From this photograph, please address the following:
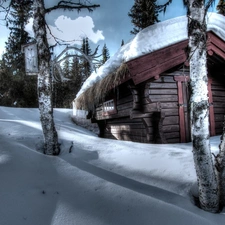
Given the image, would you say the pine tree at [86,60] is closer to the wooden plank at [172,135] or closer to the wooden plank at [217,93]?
the wooden plank at [172,135]

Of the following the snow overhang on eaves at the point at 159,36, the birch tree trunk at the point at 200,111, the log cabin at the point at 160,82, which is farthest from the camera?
the log cabin at the point at 160,82

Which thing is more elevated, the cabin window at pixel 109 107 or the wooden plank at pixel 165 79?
the wooden plank at pixel 165 79

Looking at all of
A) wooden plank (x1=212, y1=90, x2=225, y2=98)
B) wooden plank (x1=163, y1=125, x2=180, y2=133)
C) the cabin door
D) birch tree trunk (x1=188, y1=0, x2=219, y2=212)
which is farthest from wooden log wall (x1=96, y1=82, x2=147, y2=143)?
birch tree trunk (x1=188, y1=0, x2=219, y2=212)

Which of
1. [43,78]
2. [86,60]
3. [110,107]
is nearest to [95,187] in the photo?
[43,78]

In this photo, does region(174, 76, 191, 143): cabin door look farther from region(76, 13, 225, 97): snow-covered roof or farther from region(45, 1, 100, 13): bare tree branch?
region(45, 1, 100, 13): bare tree branch

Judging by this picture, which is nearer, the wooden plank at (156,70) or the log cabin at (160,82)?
the wooden plank at (156,70)

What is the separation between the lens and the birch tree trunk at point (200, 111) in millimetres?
2115

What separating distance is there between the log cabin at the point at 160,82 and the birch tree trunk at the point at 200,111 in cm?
230

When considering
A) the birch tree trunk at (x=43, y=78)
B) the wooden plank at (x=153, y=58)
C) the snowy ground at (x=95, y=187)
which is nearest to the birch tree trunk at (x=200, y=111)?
the snowy ground at (x=95, y=187)

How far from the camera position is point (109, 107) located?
25.6ft

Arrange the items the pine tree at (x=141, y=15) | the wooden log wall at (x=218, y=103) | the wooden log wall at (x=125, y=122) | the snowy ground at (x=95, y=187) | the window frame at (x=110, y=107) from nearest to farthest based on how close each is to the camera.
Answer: the snowy ground at (x=95, y=187), the wooden log wall at (x=125, y=122), the wooden log wall at (x=218, y=103), the window frame at (x=110, y=107), the pine tree at (x=141, y=15)

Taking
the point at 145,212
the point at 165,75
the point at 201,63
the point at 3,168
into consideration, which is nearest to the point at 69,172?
the point at 3,168

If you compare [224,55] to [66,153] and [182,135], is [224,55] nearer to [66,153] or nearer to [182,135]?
[182,135]

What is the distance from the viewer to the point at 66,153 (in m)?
3.65
